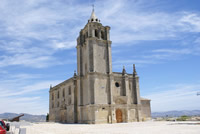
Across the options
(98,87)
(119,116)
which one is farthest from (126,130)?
(119,116)

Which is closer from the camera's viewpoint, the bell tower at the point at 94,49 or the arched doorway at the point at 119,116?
the bell tower at the point at 94,49

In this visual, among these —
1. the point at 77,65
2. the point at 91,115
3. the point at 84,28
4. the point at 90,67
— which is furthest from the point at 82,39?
the point at 91,115

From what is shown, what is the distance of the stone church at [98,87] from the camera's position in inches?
1315

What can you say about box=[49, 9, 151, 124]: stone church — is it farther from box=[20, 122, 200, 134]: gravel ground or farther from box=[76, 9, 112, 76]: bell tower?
box=[20, 122, 200, 134]: gravel ground

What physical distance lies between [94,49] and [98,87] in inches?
277

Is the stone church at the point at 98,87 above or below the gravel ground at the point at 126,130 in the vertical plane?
above

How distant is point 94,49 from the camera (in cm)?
3544

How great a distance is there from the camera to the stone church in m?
33.4

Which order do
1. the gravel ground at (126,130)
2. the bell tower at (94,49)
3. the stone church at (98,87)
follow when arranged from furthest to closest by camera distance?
the bell tower at (94,49), the stone church at (98,87), the gravel ground at (126,130)

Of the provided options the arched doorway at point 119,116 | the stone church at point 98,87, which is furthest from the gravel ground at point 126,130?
the arched doorway at point 119,116

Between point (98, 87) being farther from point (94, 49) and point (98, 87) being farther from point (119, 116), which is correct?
point (119, 116)

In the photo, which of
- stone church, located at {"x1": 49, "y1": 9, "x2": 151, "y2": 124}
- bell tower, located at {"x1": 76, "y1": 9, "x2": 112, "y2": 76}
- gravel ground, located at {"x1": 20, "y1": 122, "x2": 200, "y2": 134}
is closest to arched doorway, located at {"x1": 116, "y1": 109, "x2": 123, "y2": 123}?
stone church, located at {"x1": 49, "y1": 9, "x2": 151, "y2": 124}

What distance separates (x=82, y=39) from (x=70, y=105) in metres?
13.7

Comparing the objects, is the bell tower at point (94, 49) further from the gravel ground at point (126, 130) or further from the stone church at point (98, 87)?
the gravel ground at point (126, 130)
